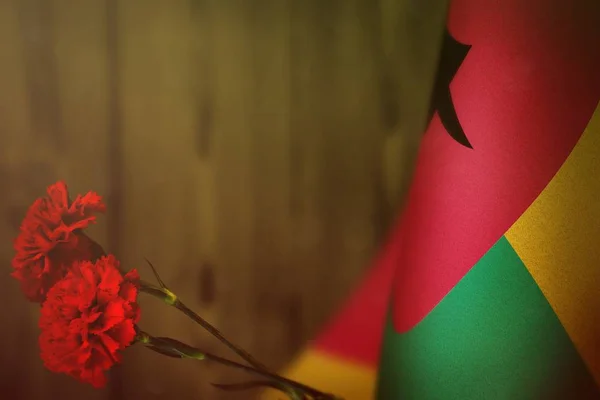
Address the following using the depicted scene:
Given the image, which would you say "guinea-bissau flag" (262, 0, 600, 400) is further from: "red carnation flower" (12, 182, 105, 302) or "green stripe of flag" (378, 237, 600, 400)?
"red carnation flower" (12, 182, 105, 302)

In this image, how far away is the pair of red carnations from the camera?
1.20 metres

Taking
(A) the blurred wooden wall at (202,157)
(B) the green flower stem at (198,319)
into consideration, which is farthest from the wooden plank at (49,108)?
(B) the green flower stem at (198,319)

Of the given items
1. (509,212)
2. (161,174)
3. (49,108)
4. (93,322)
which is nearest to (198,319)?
(93,322)

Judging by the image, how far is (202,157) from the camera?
1234 millimetres

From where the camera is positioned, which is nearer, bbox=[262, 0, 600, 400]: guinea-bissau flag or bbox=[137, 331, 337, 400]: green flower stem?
bbox=[262, 0, 600, 400]: guinea-bissau flag

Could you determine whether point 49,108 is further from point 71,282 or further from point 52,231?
point 71,282

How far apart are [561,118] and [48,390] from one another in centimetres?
135

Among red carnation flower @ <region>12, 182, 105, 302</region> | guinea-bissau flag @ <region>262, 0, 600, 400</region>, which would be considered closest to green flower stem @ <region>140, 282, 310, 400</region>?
red carnation flower @ <region>12, 182, 105, 302</region>

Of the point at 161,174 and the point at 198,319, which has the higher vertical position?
the point at 161,174

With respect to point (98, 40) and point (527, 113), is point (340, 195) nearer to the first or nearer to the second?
point (527, 113)

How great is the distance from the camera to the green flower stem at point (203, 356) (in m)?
1.24

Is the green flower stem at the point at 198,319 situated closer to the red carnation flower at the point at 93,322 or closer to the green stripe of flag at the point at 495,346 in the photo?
the red carnation flower at the point at 93,322

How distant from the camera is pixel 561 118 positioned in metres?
1.13

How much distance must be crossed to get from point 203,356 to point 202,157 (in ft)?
1.58
